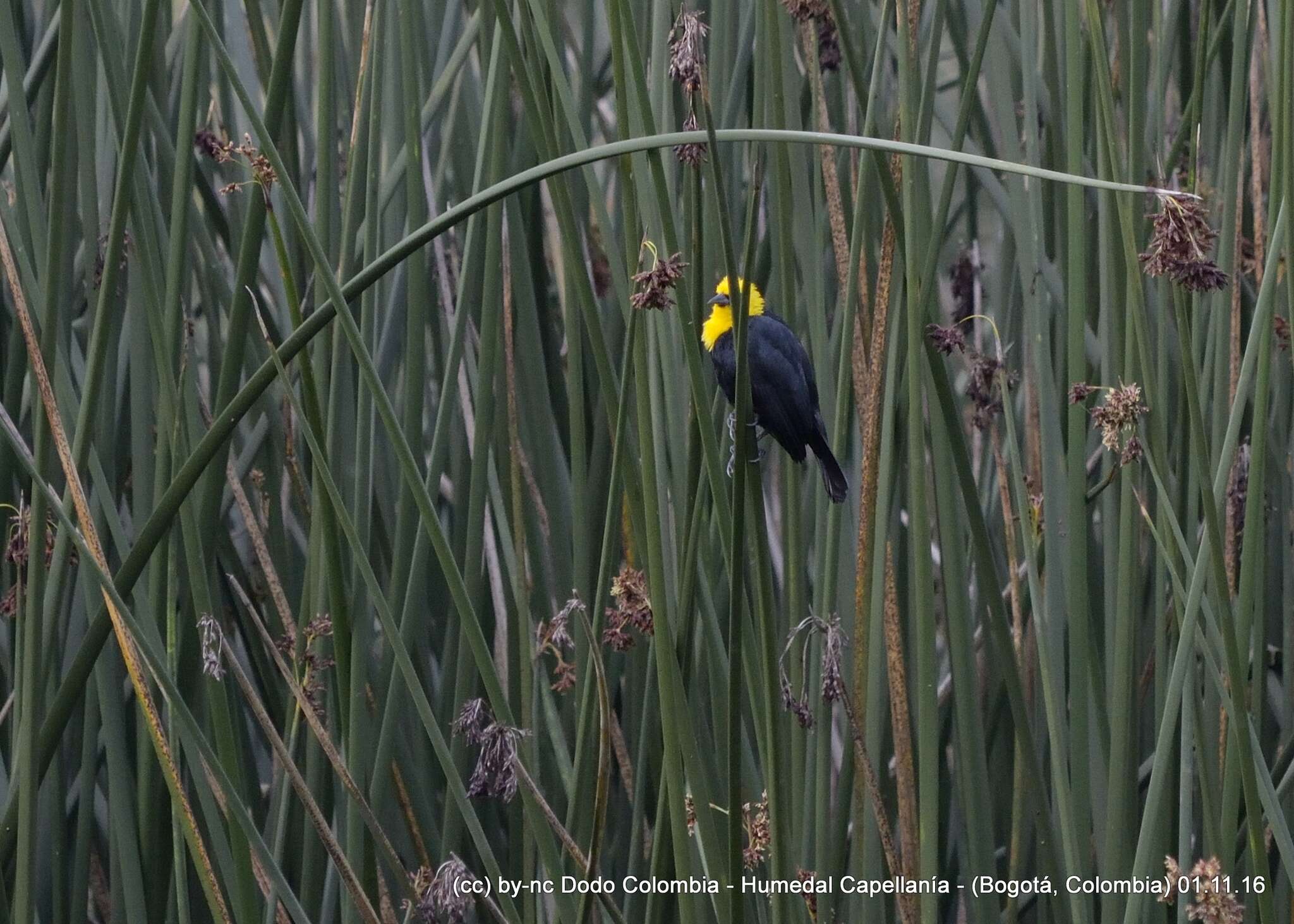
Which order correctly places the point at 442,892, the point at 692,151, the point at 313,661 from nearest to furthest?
the point at 692,151, the point at 442,892, the point at 313,661

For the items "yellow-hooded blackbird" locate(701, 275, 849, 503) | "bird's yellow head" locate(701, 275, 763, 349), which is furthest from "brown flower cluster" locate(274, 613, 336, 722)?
"bird's yellow head" locate(701, 275, 763, 349)

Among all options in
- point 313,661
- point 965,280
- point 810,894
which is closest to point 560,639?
point 313,661

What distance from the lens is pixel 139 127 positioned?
1063 millimetres

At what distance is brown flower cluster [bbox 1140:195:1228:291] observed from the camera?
81 centimetres

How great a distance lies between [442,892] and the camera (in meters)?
1.04

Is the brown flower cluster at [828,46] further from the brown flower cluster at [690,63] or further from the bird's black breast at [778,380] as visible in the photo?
the brown flower cluster at [690,63]

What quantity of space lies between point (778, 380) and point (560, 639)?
0.53m

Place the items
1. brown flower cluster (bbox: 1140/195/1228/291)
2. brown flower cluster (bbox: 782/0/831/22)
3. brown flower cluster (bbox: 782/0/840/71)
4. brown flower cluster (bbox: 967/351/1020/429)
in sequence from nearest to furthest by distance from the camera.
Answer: brown flower cluster (bbox: 1140/195/1228/291), brown flower cluster (bbox: 782/0/831/22), brown flower cluster (bbox: 967/351/1020/429), brown flower cluster (bbox: 782/0/840/71)

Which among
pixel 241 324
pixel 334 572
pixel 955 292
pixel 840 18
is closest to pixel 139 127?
pixel 241 324

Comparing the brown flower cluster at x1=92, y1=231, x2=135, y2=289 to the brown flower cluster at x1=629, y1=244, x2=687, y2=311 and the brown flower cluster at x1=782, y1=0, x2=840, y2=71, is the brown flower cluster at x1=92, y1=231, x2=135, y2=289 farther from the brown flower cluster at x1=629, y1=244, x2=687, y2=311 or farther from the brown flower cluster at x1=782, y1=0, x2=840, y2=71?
the brown flower cluster at x1=782, y1=0, x2=840, y2=71

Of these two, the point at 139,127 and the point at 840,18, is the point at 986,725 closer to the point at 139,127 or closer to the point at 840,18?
the point at 840,18

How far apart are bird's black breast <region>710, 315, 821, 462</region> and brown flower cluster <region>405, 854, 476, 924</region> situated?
627 mm

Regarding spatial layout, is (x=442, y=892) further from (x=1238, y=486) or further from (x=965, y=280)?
(x=965, y=280)

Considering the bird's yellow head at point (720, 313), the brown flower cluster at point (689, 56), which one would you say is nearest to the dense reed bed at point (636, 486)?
the brown flower cluster at point (689, 56)
